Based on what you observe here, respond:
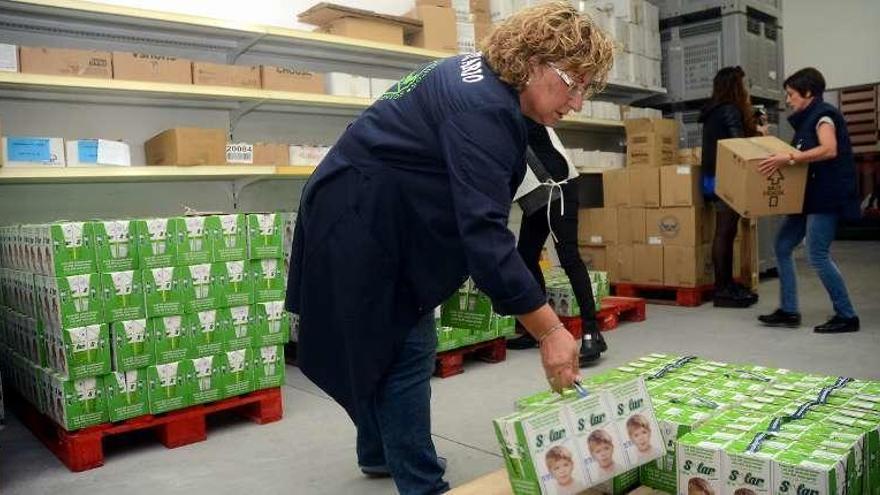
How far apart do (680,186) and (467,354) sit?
7.99ft

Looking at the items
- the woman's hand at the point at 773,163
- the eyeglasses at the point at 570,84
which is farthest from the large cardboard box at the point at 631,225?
the eyeglasses at the point at 570,84

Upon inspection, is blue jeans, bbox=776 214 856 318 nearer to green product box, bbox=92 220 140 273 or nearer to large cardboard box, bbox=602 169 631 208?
large cardboard box, bbox=602 169 631 208

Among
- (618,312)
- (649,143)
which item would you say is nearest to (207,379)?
(618,312)

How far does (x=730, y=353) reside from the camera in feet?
12.5

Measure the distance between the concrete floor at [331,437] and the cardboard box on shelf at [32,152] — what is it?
1186mm

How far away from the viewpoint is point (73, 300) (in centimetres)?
253

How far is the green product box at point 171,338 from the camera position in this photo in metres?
2.73

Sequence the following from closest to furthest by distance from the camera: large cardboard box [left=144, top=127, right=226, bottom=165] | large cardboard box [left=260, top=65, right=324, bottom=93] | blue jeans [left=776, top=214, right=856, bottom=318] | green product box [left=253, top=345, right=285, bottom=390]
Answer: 1. green product box [left=253, top=345, right=285, bottom=390]
2. large cardboard box [left=144, top=127, right=226, bottom=165]
3. large cardboard box [left=260, top=65, right=324, bottom=93]
4. blue jeans [left=776, top=214, right=856, bottom=318]

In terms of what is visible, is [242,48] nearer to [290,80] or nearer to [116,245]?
[290,80]

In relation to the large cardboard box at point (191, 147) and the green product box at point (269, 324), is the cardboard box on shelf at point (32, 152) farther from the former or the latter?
the green product box at point (269, 324)

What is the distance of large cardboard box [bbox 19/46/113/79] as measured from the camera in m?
3.24

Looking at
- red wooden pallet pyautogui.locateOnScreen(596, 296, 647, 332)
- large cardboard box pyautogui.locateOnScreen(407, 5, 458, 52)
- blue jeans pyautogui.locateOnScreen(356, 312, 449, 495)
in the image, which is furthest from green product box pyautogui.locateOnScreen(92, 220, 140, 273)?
red wooden pallet pyautogui.locateOnScreen(596, 296, 647, 332)

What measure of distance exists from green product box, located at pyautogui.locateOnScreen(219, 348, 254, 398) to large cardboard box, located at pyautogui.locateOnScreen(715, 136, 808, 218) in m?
3.06

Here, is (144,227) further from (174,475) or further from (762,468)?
(762,468)
